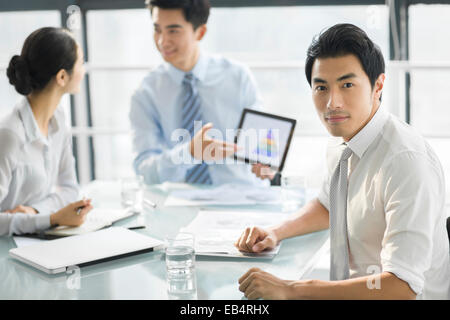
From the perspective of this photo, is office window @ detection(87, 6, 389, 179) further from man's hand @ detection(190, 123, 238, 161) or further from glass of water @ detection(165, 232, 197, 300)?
glass of water @ detection(165, 232, 197, 300)

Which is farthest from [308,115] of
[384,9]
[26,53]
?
[26,53]

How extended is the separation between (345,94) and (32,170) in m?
1.11

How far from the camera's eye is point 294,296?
1175 mm

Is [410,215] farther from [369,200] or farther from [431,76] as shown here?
[431,76]

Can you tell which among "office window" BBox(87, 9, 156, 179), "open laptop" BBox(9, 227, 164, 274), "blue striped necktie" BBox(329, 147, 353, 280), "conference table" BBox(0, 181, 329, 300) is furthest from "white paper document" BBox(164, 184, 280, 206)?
"office window" BBox(87, 9, 156, 179)

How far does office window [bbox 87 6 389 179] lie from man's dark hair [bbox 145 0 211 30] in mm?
1136

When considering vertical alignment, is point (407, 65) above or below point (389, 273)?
above

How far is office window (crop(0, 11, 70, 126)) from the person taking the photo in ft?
12.9

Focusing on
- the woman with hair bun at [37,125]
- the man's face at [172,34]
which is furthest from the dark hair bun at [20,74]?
the man's face at [172,34]

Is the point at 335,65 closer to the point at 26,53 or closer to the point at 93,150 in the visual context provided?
the point at 26,53

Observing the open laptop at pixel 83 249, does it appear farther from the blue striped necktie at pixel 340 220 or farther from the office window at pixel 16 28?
the office window at pixel 16 28

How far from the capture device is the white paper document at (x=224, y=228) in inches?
58.0

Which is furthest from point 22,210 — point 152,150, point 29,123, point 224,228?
point 152,150

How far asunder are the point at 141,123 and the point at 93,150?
1.74 m
